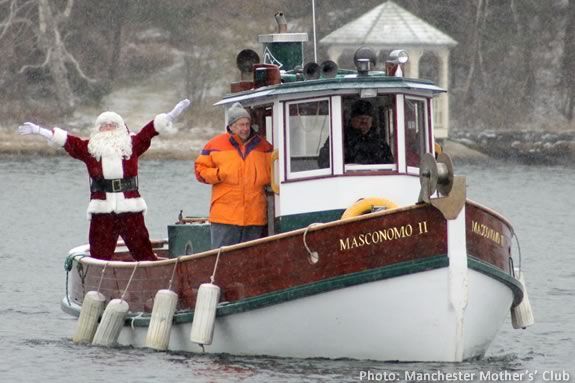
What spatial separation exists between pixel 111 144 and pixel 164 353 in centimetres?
210

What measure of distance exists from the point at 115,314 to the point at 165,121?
6.35ft

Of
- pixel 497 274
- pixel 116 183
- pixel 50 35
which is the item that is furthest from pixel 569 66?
pixel 497 274

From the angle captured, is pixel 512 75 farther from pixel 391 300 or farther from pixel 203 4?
pixel 391 300

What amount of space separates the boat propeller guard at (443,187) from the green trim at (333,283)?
17.7 inches

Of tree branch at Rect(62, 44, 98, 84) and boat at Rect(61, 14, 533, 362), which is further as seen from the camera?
tree branch at Rect(62, 44, 98, 84)

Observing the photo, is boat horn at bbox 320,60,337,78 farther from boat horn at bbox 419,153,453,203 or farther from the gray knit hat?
boat horn at bbox 419,153,453,203

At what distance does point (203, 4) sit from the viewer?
68500 mm

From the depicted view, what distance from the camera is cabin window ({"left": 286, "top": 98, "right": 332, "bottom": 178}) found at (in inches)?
661

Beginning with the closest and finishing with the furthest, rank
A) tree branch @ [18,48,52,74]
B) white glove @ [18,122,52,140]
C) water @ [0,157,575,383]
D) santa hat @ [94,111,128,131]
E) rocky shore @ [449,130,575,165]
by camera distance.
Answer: water @ [0,157,575,383], white glove @ [18,122,52,140], santa hat @ [94,111,128,131], rocky shore @ [449,130,575,165], tree branch @ [18,48,52,74]

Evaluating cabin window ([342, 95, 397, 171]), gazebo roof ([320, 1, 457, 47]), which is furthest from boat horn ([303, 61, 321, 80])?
gazebo roof ([320, 1, 457, 47])

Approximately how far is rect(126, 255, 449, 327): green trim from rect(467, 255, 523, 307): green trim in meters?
0.39

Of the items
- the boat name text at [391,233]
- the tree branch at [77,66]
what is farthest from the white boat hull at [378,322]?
the tree branch at [77,66]

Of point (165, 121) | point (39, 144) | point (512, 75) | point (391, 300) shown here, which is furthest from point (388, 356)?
point (512, 75)

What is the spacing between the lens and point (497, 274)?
1628 centimetres
